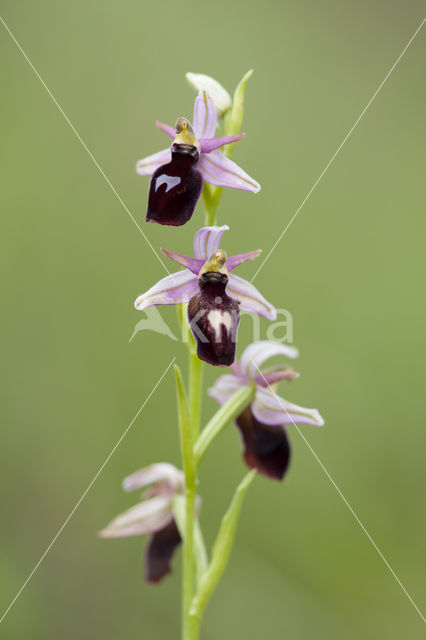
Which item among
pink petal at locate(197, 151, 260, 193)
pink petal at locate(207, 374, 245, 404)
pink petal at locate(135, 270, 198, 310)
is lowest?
pink petal at locate(207, 374, 245, 404)

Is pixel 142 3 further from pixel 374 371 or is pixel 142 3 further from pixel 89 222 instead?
pixel 374 371

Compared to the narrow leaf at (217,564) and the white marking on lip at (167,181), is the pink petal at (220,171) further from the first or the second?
the narrow leaf at (217,564)

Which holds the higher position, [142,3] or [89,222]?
[142,3]

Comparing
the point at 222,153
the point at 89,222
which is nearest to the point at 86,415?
the point at 89,222

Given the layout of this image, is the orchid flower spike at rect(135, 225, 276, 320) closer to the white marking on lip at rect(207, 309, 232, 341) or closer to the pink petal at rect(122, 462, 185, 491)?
the white marking on lip at rect(207, 309, 232, 341)

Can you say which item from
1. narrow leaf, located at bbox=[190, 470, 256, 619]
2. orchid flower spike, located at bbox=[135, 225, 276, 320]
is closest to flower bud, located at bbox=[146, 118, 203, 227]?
orchid flower spike, located at bbox=[135, 225, 276, 320]

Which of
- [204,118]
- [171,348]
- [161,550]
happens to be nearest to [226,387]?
[161,550]


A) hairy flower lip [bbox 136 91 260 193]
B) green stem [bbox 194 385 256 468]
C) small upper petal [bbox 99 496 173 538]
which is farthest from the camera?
small upper petal [bbox 99 496 173 538]

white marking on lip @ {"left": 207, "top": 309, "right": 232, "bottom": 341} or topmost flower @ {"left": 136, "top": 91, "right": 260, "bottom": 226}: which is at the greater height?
topmost flower @ {"left": 136, "top": 91, "right": 260, "bottom": 226}
